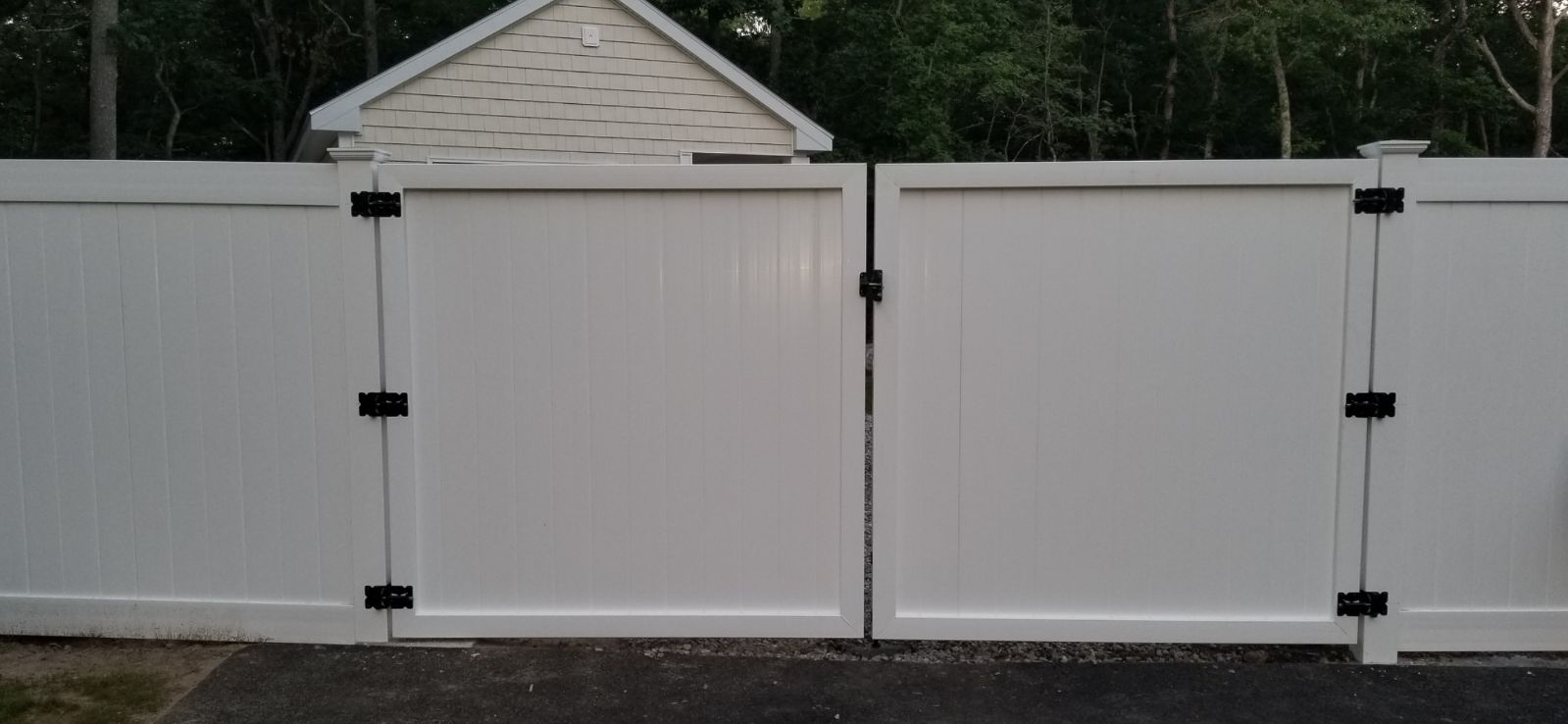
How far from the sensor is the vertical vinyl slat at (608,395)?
393cm

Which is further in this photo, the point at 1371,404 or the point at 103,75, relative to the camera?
the point at 103,75

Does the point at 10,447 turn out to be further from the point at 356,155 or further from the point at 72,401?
the point at 356,155

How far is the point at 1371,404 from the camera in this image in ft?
12.6

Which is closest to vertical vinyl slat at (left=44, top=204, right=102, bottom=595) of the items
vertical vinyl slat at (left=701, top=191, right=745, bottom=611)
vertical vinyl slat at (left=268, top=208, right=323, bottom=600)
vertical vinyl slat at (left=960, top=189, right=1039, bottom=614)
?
vertical vinyl slat at (left=268, top=208, right=323, bottom=600)

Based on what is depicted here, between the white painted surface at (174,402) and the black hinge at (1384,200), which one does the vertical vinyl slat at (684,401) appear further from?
the black hinge at (1384,200)

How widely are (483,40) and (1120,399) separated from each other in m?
8.05

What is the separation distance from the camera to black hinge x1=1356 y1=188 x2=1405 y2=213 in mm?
3789

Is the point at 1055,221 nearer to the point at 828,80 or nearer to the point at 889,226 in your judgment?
the point at 889,226

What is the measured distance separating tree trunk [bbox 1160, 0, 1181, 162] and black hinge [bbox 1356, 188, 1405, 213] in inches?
1071

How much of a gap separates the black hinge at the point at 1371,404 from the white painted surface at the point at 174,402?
337 cm

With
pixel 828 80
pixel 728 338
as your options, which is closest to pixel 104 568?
pixel 728 338

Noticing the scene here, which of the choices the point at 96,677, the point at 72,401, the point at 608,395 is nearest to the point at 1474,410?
the point at 608,395

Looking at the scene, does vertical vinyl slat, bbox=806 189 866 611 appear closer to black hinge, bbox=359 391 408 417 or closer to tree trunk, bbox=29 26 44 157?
black hinge, bbox=359 391 408 417

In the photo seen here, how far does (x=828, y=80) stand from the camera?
2239 centimetres
